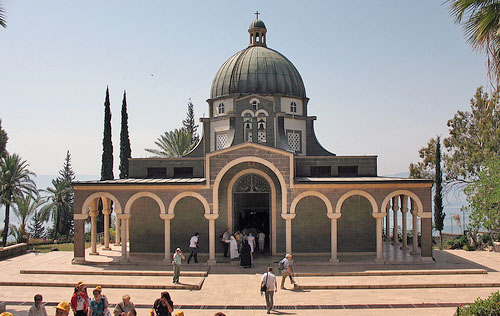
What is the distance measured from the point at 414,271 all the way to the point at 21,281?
1845 cm

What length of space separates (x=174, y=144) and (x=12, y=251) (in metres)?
28.5

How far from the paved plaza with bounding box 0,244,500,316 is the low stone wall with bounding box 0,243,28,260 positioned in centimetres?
201

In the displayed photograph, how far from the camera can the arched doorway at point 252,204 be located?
29.0 metres

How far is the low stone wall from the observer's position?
3041cm

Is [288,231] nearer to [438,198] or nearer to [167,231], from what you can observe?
[167,231]

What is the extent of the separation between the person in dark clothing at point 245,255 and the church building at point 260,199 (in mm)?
1698

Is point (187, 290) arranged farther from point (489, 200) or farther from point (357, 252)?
point (489, 200)

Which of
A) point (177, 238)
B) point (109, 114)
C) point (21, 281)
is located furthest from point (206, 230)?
point (109, 114)

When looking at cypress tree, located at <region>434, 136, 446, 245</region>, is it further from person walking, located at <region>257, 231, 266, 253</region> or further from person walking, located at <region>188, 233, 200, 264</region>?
person walking, located at <region>188, 233, 200, 264</region>

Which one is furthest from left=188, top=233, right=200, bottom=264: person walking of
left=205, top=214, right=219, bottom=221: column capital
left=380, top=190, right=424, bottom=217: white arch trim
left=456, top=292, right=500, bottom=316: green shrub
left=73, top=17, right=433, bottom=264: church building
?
left=456, top=292, right=500, bottom=316: green shrub

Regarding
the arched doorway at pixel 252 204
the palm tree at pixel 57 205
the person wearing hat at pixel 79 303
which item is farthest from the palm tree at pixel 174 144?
the person wearing hat at pixel 79 303

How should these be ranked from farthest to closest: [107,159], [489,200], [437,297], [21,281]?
[107,159] < [489,200] < [21,281] < [437,297]

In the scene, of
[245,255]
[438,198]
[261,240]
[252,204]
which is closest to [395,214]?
[252,204]

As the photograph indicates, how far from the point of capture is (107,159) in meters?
42.4
